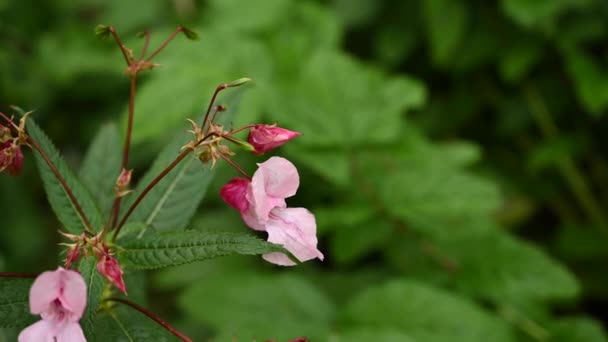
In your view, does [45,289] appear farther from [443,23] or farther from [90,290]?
[443,23]

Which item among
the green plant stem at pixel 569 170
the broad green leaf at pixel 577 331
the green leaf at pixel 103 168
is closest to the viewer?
the green leaf at pixel 103 168

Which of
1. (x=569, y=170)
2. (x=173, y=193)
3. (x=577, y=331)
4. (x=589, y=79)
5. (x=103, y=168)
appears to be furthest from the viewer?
(x=569, y=170)

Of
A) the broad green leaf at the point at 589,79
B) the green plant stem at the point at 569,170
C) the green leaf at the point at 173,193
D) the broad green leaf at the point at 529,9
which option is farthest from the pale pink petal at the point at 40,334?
the green plant stem at the point at 569,170

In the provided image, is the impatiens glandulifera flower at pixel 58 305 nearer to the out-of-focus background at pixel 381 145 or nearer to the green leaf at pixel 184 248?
the green leaf at pixel 184 248

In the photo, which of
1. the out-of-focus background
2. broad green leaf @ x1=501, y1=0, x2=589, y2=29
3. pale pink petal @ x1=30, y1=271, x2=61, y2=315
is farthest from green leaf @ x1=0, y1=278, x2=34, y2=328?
broad green leaf @ x1=501, y1=0, x2=589, y2=29

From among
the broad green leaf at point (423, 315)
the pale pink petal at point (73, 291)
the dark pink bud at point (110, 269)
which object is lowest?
the pale pink petal at point (73, 291)

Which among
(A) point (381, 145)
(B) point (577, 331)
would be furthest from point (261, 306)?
(B) point (577, 331)
